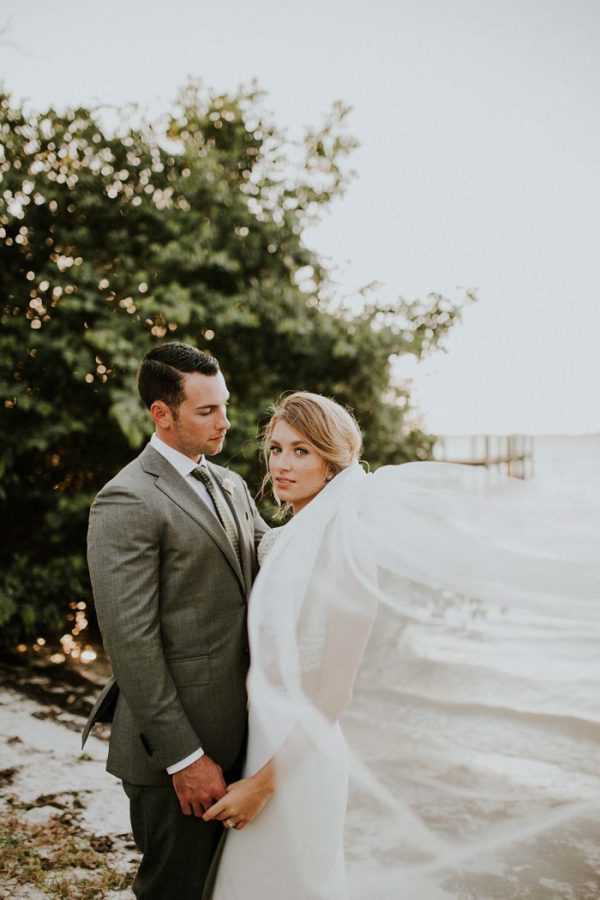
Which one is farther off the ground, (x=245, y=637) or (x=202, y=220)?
(x=202, y=220)

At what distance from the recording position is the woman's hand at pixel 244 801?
5.70 ft

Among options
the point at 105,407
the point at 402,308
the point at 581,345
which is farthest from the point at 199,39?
the point at 581,345

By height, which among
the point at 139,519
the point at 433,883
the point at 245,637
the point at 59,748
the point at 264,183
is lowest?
the point at 59,748

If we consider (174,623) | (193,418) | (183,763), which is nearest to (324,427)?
(193,418)

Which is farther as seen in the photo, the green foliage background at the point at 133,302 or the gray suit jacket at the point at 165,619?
the green foliage background at the point at 133,302

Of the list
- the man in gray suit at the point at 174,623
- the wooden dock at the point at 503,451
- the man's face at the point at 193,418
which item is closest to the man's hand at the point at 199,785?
the man in gray suit at the point at 174,623

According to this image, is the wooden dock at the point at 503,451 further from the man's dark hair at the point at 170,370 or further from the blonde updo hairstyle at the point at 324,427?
the man's dark hair at the point at 170,370

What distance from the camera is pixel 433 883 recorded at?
212 centimetres

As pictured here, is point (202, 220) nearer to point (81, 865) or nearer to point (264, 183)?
point (264, 183)

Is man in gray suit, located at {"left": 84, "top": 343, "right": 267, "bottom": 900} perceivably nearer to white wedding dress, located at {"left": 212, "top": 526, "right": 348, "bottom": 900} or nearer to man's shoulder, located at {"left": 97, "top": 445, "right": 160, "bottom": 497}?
man's shoulder, located at {"left": 97, "top": 445, "right": 160, "bottom": 497}

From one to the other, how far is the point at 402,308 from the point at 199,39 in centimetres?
294

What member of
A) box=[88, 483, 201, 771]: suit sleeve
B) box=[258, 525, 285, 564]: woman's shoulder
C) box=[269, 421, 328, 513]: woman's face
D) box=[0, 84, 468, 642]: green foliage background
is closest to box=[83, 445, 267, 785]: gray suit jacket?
box=[88, 483, 201, 771]: suit sleeve

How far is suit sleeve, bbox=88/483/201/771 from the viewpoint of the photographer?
175cm

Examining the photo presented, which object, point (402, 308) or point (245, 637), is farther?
point (402, 308)
